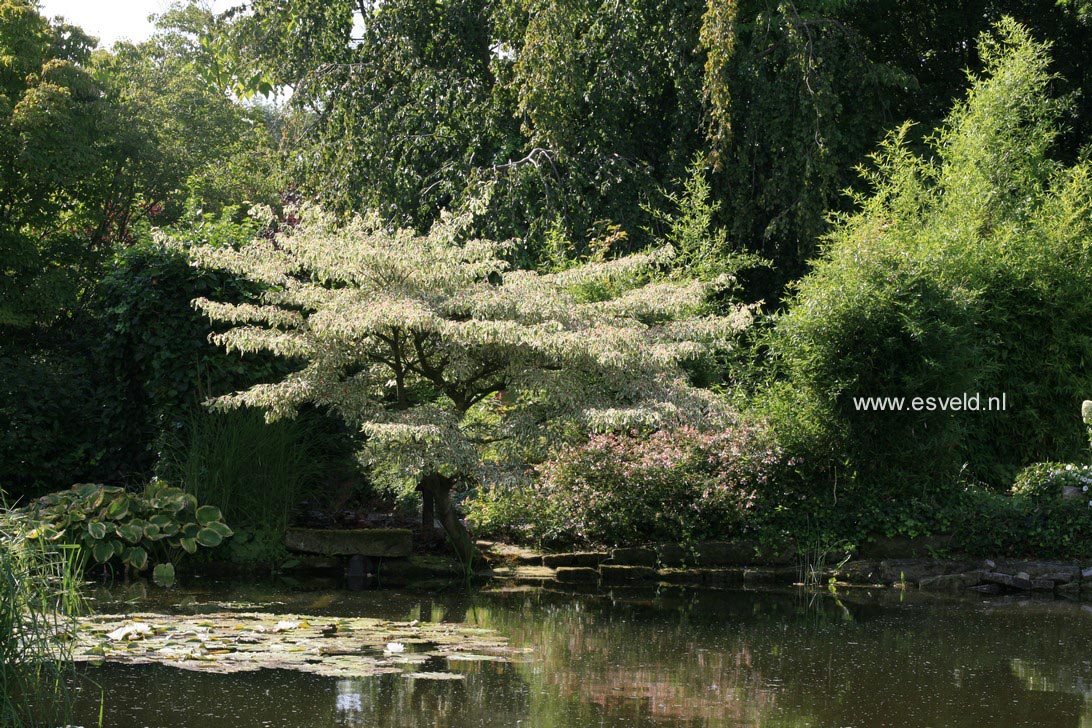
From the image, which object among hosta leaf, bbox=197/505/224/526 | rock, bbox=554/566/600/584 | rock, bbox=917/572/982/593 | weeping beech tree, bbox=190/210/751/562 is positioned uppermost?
weeping beech tree, bbox=190/210/751/562

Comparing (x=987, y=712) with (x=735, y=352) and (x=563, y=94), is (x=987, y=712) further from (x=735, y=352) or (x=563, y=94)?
(x=563, y=94)

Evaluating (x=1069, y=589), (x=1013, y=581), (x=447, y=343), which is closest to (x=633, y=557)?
(x=447, y=343)

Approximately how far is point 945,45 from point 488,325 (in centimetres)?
1087

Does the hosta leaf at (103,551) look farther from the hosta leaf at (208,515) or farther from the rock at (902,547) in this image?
the rock at (902,547)

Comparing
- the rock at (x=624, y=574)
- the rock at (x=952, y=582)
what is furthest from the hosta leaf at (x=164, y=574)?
the rock at (x=952, y=582)

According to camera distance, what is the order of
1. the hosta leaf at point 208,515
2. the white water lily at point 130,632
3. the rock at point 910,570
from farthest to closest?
1. the rock at point 910,570
2. the hosta leaf at point 208,515
3. the white water lily at point 130,632

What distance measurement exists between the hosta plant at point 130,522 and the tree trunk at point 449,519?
4.72 ft

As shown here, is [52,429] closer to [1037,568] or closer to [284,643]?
[284,643]

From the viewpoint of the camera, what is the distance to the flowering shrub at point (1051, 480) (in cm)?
834

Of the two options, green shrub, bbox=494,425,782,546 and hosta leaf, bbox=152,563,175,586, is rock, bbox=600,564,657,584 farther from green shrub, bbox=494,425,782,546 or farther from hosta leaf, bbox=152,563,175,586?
hosta leaf, bbox=152,563,175,586

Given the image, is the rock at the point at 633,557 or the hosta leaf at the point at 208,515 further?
the rock at the point at 633,557

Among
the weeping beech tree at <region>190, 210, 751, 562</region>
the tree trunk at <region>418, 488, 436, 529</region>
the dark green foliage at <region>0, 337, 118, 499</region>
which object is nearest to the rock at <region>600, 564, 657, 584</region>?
the weeping beech tree at <region>190, 210, 751, 562</region>

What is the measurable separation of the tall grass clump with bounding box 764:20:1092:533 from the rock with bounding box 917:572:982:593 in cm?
47

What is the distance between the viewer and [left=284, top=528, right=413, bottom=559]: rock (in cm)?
767
